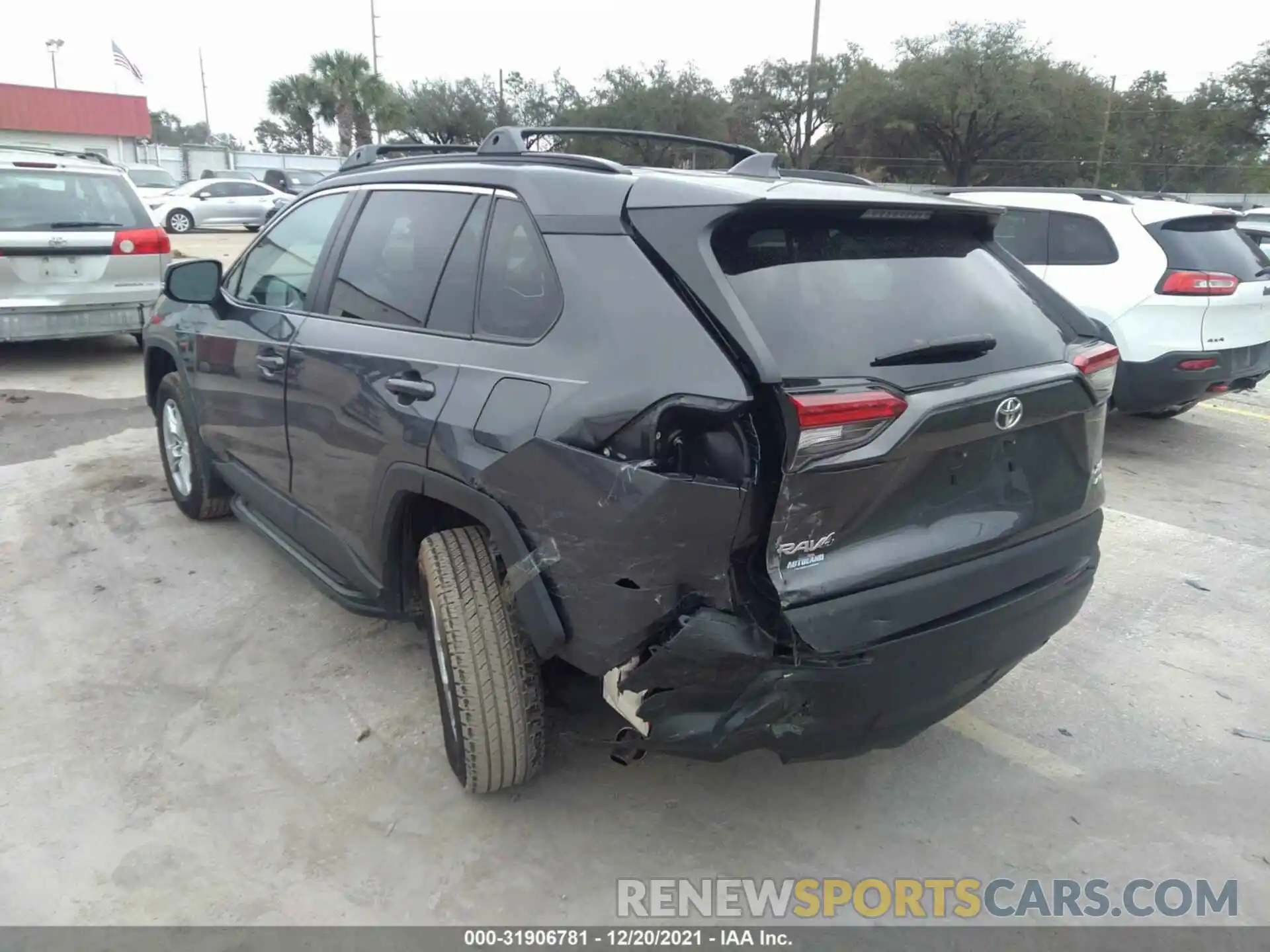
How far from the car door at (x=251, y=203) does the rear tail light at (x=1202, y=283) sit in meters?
22.4

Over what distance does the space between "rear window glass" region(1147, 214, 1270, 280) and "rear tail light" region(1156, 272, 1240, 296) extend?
4cm

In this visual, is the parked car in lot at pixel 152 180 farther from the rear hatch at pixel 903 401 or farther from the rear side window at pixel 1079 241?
the rear hatch at pixel 903 401

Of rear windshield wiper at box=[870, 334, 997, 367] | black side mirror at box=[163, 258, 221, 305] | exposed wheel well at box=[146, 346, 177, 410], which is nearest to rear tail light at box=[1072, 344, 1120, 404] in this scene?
rear windshield wiper at box=[870, 334, 997, 367]

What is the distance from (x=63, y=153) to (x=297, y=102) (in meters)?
46.3

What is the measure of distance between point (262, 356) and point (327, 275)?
0.46 meters

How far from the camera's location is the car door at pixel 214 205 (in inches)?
914

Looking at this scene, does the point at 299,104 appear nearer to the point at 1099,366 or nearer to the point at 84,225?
the point at 84,225

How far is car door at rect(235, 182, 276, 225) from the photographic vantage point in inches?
937

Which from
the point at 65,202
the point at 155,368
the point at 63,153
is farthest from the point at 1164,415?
the point at 63,153

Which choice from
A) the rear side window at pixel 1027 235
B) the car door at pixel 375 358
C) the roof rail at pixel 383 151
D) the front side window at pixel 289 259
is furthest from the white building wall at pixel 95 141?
the car door at pixel 375 358

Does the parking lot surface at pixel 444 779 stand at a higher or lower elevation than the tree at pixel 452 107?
lower

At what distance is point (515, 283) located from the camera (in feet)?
8.39

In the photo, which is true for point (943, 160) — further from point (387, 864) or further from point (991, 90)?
point (387, 864)

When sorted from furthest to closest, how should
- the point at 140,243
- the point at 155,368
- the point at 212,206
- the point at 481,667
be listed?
the point at 212,206 < the point at 140,243 < the point at 155,368 < the point at 481,667
